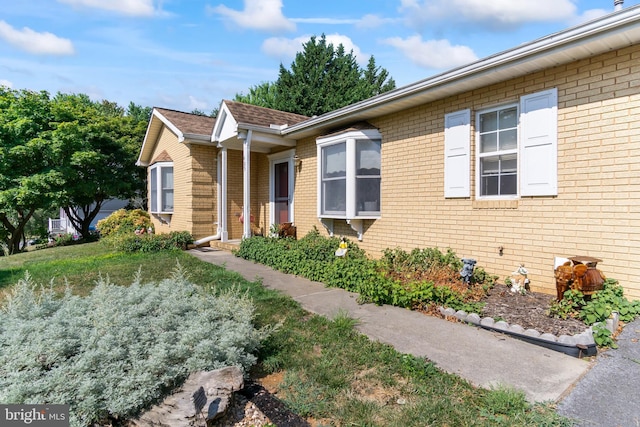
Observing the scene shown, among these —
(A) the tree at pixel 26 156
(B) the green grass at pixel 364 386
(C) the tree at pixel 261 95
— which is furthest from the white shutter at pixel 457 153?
(C) the tree at pixel 261 95

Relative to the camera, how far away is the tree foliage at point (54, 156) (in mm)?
13519

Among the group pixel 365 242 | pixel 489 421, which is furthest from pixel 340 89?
pixel 489 421

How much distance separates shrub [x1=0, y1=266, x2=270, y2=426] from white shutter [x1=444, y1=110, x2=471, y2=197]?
4.19 m

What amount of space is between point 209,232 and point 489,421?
10.6 m

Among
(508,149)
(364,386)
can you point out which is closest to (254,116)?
(508,149)

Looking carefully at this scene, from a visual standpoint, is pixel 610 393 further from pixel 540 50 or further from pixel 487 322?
pixel 540 50

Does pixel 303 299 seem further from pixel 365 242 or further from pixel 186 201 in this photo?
pixel 186 201

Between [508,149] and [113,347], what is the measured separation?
227 inches

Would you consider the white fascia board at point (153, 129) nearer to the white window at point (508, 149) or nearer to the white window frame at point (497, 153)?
the white window at point (508, 149)

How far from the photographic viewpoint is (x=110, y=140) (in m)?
16.3

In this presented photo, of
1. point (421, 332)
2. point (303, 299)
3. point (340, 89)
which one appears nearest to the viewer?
point (421, 332)

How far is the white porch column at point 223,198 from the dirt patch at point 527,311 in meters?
8.36

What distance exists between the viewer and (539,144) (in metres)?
4.88

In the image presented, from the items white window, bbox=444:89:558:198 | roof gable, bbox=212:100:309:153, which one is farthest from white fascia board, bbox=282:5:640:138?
roof gable, bbox=212:100:309:153
